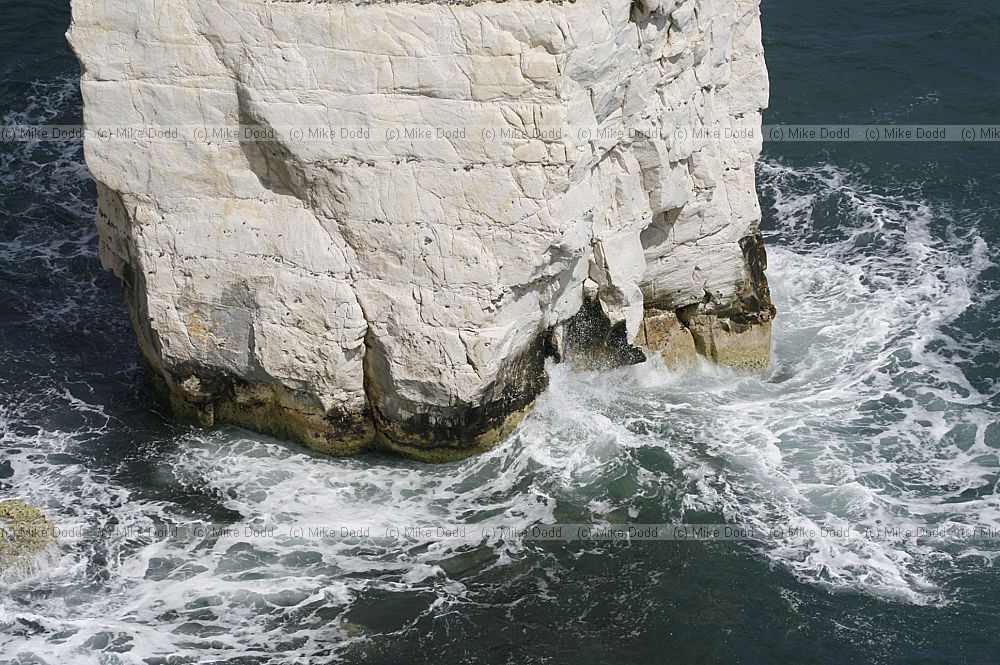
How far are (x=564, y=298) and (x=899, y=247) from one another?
10501mm

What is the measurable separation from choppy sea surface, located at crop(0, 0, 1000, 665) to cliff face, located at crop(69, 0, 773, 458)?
138 cm

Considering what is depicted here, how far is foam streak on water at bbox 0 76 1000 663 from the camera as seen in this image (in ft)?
64.6

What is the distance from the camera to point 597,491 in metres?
22.2

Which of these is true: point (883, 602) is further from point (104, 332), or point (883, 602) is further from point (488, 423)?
point (104, 332)

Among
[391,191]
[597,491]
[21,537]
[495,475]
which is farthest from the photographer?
[495,475]

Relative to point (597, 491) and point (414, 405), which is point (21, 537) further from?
point (597, 491)

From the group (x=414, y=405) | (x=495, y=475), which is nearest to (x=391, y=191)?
(x=414, y=405)

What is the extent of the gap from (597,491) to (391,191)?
6.40m

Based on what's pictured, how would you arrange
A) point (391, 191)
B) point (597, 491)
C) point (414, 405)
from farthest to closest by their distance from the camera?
point (414, 405) → point (597, 491) → point (391, 191)

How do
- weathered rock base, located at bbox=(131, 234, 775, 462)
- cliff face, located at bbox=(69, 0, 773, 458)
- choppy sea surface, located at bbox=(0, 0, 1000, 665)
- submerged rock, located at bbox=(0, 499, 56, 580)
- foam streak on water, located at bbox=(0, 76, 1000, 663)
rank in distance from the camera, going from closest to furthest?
choppy sea surface, located at bbox=(0, 0, 1000, 665), foam streak on water, located at bbox=(0, 76, 1000, 663), submerged rock, located at bbox=(0, 499, 56, 580), cliff face, located at bbox=(69, 0, 773, 458), weathered rock base, located at bbox=(131, 234, 775, 462)

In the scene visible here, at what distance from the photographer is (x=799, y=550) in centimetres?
2078

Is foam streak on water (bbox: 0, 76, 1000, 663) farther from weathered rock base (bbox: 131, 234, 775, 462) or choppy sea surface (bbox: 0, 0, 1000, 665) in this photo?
weathered rock base (bbox: 131, 234, 775, 462)

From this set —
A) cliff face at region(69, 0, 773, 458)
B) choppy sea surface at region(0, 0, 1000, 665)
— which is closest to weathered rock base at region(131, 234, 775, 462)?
cliff face at region(69, 0, 773, 458)

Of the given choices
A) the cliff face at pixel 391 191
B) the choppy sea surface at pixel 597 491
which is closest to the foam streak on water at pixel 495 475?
the choppy sea surface at pixel 597 491
